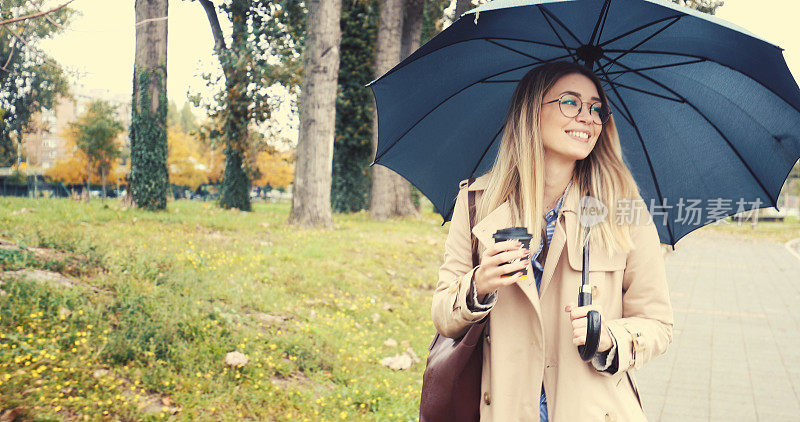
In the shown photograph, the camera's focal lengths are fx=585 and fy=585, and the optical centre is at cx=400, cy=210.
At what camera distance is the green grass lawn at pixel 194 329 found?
146 inches

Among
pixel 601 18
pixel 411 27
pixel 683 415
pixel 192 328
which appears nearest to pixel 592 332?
pixel 601 18

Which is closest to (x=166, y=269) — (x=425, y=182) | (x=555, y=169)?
(x=425, y=182)

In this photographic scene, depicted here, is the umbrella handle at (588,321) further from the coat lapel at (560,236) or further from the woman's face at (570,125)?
the woman's face at (570,125)

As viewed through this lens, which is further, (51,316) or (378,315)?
(378,315)

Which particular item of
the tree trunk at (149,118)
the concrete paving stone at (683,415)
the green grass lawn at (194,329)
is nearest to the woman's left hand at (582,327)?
the green grass lawn at (194,329)

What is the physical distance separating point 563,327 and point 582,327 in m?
0.13

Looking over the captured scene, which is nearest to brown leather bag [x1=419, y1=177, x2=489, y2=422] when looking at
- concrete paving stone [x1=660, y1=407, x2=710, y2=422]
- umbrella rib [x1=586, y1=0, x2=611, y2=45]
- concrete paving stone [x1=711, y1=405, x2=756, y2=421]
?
umbrella rib [x1=586, y1=0, x2=611, y2=45]

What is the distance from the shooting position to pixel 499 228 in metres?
2.02

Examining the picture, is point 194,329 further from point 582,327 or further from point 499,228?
point 582,327

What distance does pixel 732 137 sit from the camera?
2625mm

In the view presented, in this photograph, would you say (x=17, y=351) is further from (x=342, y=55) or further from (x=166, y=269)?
(x=342, y=55)

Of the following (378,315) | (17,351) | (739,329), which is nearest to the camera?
(17,351)

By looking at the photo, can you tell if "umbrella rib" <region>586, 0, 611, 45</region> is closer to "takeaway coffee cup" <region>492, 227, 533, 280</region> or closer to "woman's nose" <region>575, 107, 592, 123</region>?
"woman's nose" <region>575, 107, 592, 123</region>

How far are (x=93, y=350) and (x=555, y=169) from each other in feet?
11.2
